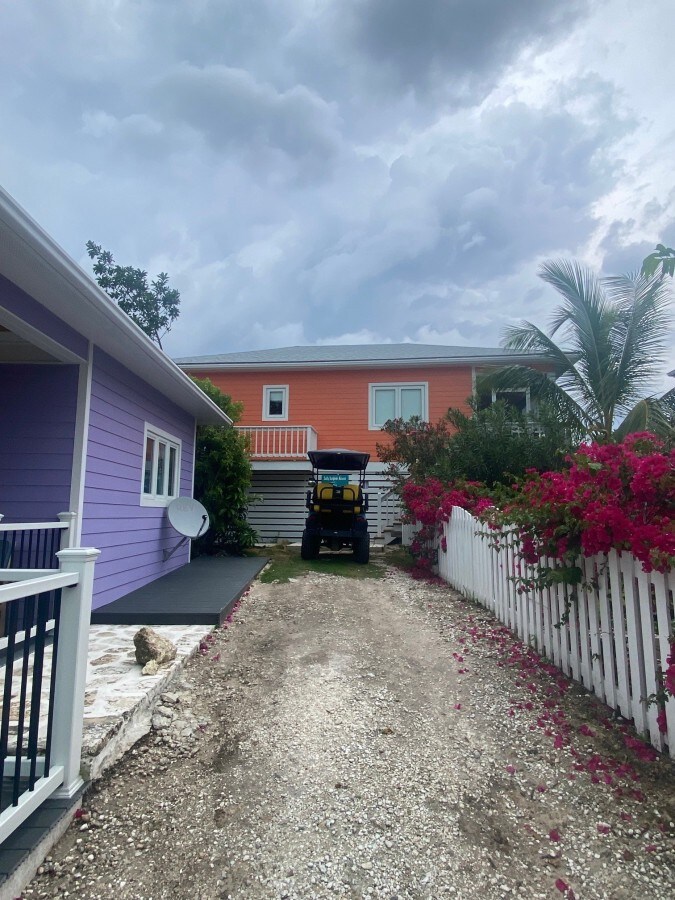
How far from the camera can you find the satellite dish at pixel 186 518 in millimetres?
6848

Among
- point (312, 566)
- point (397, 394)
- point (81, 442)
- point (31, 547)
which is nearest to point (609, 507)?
point (81, 442)

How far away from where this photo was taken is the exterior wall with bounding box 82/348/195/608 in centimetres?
479

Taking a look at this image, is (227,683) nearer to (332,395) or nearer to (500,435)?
(500,435)

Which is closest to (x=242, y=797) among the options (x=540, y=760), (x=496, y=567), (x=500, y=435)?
(x=540, y=760)

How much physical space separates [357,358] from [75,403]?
9605 mm

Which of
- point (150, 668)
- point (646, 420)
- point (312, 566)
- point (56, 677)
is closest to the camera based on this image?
point (56, 677)

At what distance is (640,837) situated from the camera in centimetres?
189

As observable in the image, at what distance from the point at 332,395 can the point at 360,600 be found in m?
8.36

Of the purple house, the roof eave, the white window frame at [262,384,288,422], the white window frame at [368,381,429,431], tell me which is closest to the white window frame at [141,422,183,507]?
the purple house

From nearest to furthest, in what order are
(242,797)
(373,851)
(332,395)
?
(373,851) → (242,797) → (332,395)

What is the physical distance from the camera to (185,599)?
204 inches

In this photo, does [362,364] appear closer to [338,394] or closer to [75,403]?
[338,394]

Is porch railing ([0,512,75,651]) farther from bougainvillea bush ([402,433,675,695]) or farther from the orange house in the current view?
the orange house

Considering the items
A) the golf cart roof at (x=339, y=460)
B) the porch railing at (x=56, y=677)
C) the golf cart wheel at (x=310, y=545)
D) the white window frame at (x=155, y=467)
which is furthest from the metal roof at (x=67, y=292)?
the golf cart wheel at (x=310, y=545)
